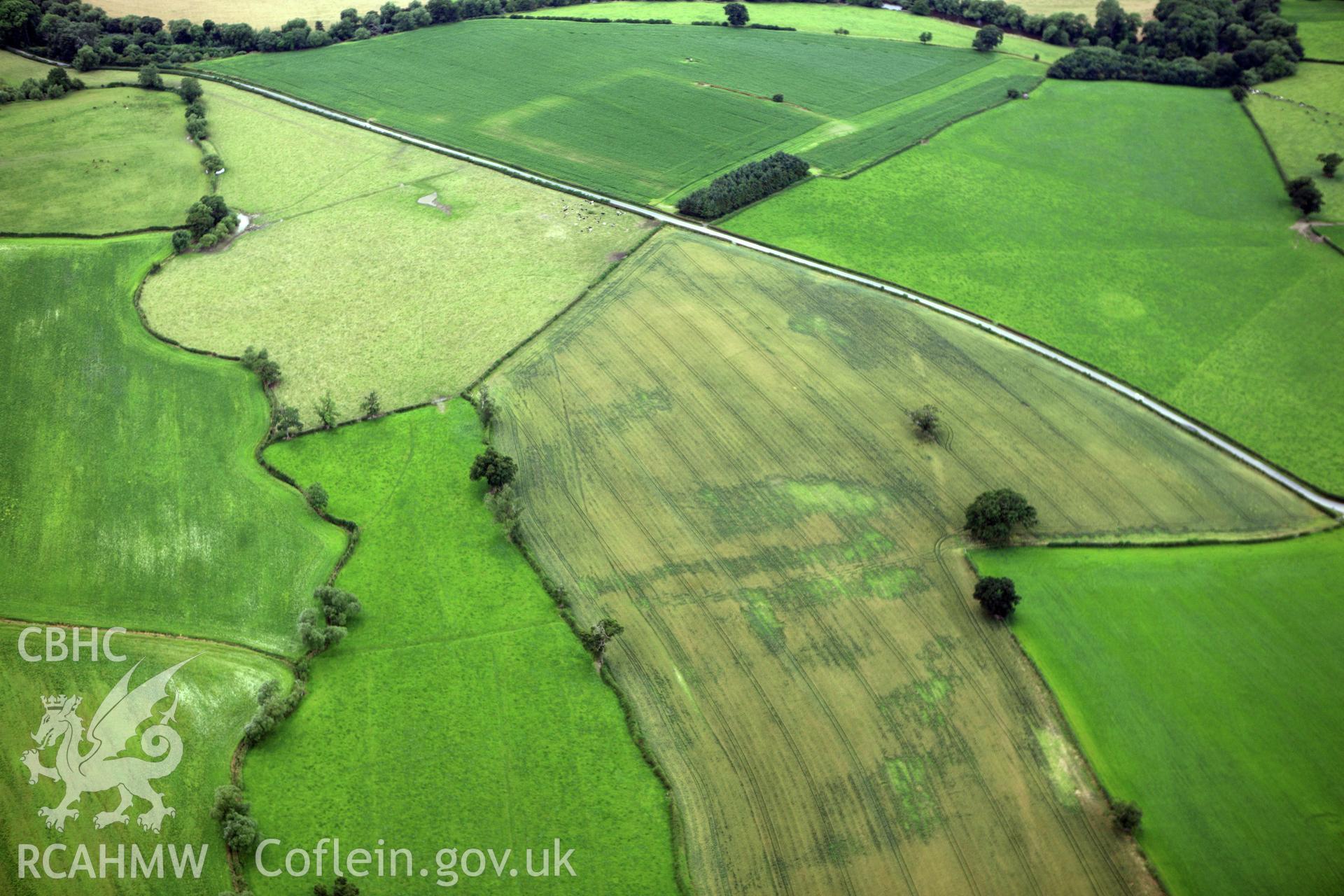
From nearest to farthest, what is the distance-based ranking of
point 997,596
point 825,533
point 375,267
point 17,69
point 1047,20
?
point 997,596 → point 825,533 → point 375,267 → point 17,69 → point 1047,20

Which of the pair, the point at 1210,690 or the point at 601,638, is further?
the point at 601,638

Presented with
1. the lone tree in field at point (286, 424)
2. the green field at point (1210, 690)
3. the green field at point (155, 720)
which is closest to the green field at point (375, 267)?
the lone tree in field at point (286, 424)

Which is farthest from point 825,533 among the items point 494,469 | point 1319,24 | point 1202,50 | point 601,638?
point 1319,24

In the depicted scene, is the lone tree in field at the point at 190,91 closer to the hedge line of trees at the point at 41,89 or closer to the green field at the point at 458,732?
the hedge line of trees at the point at 41,89

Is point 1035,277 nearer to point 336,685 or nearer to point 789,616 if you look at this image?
point 789,616

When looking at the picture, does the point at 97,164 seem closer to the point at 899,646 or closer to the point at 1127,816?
the point at 899,646

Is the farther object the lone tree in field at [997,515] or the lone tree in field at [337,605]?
the lone tree in field at [997,515]
